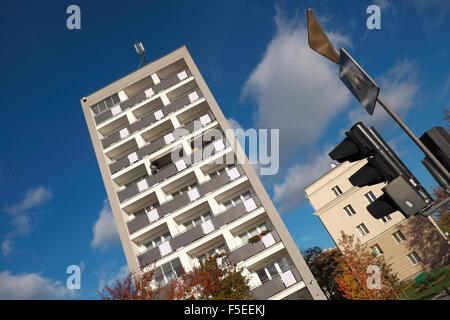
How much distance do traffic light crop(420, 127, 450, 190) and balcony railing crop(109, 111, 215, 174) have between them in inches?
887

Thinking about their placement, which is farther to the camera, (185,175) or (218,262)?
(185,175)

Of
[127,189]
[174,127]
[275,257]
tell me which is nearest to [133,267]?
[127,189]

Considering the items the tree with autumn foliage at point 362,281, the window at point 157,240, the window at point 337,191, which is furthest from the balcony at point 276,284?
the window at point 337,191

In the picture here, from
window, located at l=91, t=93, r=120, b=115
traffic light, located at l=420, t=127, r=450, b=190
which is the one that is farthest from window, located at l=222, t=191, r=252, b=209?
traffic light, located at l=420, t=127, r=450, b=190

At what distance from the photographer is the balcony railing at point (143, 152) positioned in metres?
24.9

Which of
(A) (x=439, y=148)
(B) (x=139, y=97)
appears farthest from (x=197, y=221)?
(A) (x=439, y=148)

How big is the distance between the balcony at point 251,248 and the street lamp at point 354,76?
55.8 feet

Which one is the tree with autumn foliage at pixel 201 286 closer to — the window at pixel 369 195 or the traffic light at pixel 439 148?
the traffic light at pixel 439 148

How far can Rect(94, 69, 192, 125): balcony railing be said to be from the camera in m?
28.0
